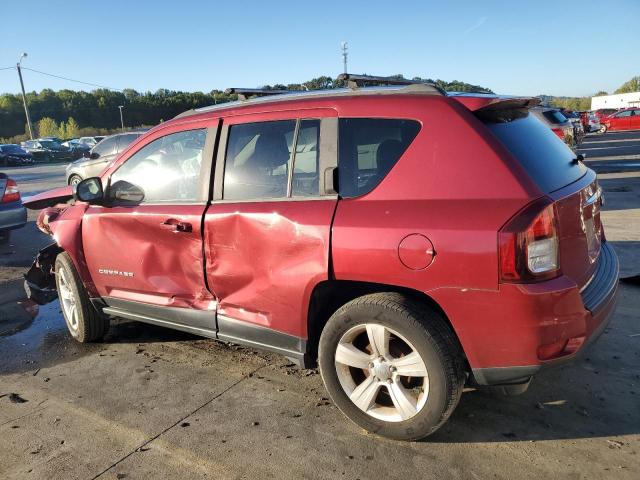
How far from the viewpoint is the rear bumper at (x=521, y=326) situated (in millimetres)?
2344

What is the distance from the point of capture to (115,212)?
3875 mm

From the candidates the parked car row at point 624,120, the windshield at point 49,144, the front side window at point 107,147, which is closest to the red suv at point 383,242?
the front side window at point 107,147

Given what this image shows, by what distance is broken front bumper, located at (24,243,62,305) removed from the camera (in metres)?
4.84

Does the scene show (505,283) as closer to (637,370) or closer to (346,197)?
(346,197)

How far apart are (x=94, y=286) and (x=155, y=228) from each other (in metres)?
1.00

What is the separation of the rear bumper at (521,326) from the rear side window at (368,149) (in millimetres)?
748

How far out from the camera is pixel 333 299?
9.86ft

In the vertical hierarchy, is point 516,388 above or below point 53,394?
above

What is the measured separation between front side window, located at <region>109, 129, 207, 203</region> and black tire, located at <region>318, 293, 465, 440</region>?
1.39 meters

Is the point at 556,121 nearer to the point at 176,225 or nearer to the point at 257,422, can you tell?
the point at 176,225

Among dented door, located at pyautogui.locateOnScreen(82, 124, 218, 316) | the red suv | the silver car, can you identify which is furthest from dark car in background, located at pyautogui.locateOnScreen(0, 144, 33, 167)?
the red suv

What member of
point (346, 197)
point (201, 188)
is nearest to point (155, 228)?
point (201, 188)

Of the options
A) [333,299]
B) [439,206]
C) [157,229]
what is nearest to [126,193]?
[157,229]

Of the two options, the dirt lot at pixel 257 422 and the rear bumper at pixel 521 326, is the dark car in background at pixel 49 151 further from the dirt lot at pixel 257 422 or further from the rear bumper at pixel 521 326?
the rear bumper at pixel 521 326
